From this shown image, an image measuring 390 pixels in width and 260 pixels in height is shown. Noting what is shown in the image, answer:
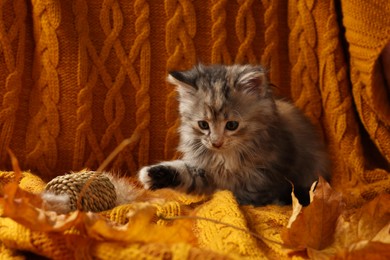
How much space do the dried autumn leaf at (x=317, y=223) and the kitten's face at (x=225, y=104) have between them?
48 centimetres

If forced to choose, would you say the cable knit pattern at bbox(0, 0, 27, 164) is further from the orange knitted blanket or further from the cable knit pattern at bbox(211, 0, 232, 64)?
the cable knit pattern at bbox(211, 0, 232, 64)

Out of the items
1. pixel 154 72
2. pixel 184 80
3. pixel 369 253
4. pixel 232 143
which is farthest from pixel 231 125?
pixel 369 253

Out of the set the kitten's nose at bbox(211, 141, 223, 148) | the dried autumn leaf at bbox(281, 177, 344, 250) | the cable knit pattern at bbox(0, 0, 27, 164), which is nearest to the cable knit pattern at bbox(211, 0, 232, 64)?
the kitten's nose at bbox(211, 141, 223, 148)

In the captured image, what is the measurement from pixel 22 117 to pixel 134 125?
35 centimetres

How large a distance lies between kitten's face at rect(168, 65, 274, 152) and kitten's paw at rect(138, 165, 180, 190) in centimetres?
12

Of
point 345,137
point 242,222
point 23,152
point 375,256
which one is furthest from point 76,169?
point 375,256

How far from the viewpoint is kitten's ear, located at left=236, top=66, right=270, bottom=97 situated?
1.42 meters

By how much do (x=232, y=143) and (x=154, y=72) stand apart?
0.39m

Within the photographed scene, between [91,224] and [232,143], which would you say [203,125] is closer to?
[232,143]

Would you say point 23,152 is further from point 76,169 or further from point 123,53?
point 123,53

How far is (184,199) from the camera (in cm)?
146

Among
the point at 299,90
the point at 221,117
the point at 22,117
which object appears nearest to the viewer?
the point at 221,117

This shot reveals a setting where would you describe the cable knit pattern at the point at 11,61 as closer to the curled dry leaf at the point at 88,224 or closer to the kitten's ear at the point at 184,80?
the kitten's ear at the point at 184,80

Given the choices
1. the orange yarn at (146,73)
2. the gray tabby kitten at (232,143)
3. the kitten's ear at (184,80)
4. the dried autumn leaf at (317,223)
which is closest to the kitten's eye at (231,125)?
the gray tabby kitten at (232,143)
